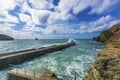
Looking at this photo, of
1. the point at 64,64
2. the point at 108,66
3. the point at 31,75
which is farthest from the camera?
the point at 64,64

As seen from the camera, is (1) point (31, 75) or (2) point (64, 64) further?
(2) point (64, 64)

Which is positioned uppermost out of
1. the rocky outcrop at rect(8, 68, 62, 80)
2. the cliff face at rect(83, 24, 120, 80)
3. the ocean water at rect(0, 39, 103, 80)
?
the cliff face at rect(83, 24, 120, 80)

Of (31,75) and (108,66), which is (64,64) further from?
(108,66)

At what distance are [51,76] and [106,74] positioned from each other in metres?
4.42

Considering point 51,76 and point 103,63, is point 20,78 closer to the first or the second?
point 51,76

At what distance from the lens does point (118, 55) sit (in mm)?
6316

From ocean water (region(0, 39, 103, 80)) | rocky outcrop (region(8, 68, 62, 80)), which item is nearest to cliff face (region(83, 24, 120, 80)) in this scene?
ocean water (region(0, 39, 103, 80))

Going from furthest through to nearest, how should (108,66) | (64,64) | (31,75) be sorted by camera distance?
(64,64), (31,75), (108,66)

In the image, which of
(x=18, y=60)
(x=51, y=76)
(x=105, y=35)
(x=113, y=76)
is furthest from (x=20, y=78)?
(x=105, y=35)

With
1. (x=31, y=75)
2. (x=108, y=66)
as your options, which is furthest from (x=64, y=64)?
(x=108, y=66)

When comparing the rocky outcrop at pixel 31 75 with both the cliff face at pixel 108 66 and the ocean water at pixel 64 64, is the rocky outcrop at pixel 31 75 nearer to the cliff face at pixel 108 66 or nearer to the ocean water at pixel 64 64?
the ocean water at pixel 64 64

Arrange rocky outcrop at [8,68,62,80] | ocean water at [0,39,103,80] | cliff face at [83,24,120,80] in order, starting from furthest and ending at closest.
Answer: ocean water at [0,39,103,80]
rocky outcrop at [8,68,62,80]
cliff face at [83,24,120,80]

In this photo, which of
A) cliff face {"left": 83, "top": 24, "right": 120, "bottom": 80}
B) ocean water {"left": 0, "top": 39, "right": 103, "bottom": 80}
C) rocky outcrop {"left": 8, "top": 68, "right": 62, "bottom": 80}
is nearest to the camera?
cliff face {"left": 83, "top": 24, "right": 120, "bottom": 80}

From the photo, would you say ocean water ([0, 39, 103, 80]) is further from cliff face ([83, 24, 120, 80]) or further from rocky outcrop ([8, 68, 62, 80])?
cliff face ([83, 24, 120, 80])
